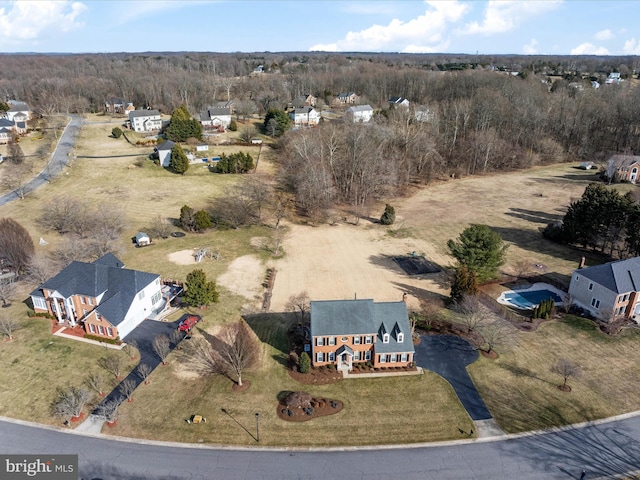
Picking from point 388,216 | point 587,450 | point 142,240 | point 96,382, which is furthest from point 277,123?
point 587,450

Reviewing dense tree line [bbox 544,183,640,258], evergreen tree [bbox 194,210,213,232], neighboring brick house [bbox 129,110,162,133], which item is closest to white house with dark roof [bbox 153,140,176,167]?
neighboring brick house [bbox 129,110,162,133]

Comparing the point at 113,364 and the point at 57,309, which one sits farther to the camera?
the point at 57,309

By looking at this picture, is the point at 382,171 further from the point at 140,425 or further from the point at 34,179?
the point at 34,179

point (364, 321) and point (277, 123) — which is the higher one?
point (277, 123)

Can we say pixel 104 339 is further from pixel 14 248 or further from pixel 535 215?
pixel 535 215

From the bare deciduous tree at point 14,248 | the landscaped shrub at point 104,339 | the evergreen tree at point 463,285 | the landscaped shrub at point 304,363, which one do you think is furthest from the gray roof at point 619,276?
the bare deciduous tree at point 14,248

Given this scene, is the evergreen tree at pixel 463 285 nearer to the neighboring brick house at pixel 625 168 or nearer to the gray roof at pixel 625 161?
Result: the neighboring brick house at pixel 625 168

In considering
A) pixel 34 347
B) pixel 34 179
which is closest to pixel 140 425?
pixel 34 347
